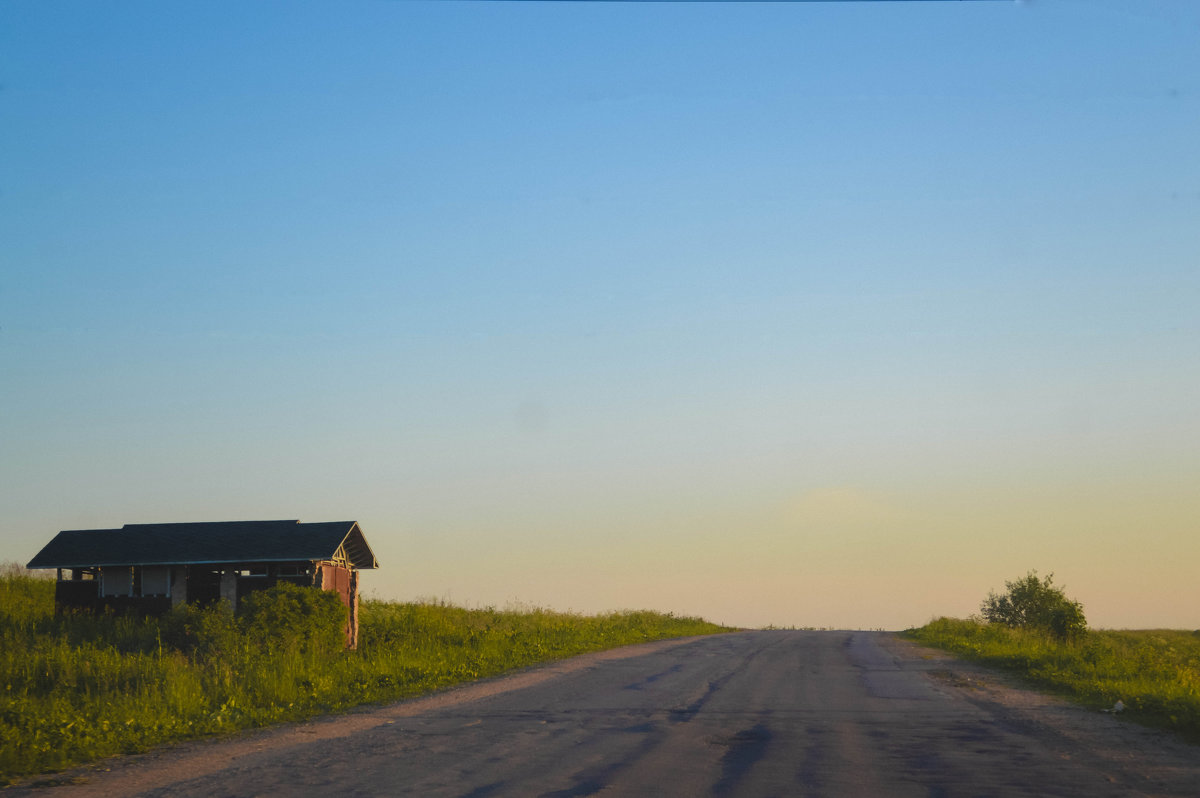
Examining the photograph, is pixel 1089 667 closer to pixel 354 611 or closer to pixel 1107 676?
pixel 1107 676

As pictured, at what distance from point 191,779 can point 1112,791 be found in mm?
8701

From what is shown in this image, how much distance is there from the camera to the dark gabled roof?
112 feet

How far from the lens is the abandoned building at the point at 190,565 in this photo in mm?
34188

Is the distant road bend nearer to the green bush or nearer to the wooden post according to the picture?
the green bush

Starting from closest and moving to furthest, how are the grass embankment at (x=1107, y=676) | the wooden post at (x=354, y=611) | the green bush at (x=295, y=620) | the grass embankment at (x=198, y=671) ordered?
the grass embankment at (x=198, y=671) < the grass embankment at (x=1107, y=676) < the green bush at (x=295, y=620) < the wooden post at (x=354, y=611)

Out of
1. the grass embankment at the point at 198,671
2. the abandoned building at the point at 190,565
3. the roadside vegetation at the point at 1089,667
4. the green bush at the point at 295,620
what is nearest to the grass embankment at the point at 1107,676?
the roadside vegetation at the point at 1089,667

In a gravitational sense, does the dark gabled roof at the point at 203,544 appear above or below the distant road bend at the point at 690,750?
above

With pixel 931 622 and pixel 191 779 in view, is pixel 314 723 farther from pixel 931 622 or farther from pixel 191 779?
pixel 931 622

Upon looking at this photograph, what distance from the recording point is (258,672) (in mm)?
16344

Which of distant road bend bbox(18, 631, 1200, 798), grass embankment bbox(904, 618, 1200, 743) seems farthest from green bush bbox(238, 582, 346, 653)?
grass embankment bbox(904, 618, 1200, 743)

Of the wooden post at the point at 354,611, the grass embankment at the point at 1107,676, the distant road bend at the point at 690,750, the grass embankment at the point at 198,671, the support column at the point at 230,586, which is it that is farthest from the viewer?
the support column at the point at 230,586

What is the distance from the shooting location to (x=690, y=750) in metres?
9.95

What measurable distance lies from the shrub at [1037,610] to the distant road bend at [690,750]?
80.7ft

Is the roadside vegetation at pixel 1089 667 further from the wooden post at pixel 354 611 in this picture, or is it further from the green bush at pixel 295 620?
the wooden post at pixel 354 611
